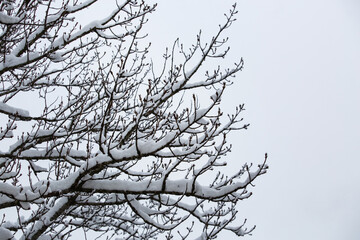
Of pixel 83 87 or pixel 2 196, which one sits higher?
pixel 83 87

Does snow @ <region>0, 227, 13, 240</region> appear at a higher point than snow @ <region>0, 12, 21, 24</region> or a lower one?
lower

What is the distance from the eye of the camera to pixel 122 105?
5473 millimetres

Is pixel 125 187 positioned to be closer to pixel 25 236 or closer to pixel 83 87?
pixel 25 236

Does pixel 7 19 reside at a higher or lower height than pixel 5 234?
higher

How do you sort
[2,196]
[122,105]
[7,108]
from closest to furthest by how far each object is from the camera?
[2,196] → [7,108] → [122,105]

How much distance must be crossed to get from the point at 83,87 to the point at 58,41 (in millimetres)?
1250

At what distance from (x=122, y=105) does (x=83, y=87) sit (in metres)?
0.73

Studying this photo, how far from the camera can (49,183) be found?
293cm

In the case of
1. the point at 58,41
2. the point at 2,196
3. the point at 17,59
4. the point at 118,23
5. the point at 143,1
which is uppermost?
the point at 143,1

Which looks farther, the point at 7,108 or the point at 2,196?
the point at 7,108

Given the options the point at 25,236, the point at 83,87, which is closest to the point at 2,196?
the point at 25,236

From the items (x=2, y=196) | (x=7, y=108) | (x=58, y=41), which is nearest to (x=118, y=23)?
(x=58, y=41)

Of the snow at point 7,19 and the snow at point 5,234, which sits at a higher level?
the snow at point 7,19

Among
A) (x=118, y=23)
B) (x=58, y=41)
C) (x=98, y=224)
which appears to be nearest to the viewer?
(x=58, y=41)
